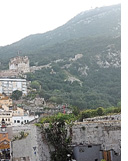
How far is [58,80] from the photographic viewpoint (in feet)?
315

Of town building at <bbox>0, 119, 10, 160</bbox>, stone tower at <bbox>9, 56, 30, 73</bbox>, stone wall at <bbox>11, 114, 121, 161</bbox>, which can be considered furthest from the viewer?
stone tower at <bbox>9, 56, 30, 73</bbox>

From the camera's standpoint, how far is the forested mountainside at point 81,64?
79562 mm

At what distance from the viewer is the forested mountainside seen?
261 ft

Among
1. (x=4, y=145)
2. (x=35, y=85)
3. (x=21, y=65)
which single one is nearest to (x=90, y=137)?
(x=4, y=145)

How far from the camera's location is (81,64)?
11050cm

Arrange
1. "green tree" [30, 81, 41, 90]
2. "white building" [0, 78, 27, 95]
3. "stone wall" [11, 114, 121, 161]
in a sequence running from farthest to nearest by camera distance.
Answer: "green tree" [30, 81, 41, 90] → "white building" [0, 78, 27, 95] → "stone wall" [11, 114, 121, 161]

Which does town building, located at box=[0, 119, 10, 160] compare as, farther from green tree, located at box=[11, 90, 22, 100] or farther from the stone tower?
the stone tower

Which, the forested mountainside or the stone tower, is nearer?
the forested mountainside

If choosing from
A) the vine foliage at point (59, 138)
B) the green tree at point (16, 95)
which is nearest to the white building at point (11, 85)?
the green tree at point (16, 95)

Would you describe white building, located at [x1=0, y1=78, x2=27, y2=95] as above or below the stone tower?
below

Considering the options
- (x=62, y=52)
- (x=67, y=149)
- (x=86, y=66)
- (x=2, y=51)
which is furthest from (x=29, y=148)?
(x=2, y=51)

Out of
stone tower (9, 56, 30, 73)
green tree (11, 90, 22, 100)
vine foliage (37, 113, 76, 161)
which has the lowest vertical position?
vine foliage (37, 113, 76, 161)

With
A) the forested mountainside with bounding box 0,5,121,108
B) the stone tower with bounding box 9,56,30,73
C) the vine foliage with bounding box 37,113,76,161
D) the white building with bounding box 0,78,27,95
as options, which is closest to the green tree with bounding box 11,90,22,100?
the forested mountainside with bounding box 0,5,121,108

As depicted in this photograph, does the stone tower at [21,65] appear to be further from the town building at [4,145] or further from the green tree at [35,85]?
the town building at [4,145]
